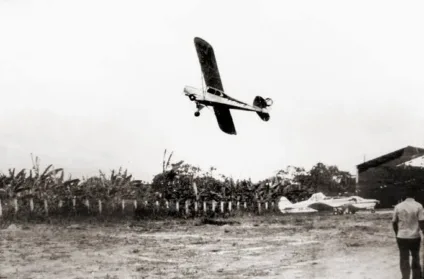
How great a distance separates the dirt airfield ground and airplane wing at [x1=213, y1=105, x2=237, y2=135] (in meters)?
3.23

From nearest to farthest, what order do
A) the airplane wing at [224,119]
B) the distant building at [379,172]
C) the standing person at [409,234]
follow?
the standing person at [409,234] → the airplane wing at [224,119] → the distant building at [379,172]

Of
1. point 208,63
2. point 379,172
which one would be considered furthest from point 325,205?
point 208,63

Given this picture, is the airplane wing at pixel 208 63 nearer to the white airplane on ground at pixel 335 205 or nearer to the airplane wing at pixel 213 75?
the airplane wing at pixel 213 75

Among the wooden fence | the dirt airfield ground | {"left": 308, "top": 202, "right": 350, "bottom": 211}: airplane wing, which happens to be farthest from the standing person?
{"left": 308, "top": 202, "right": 350, "bottom": 211}: airplane wing

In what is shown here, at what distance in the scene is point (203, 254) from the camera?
11.1 m

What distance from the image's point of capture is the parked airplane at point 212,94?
46.9 ft

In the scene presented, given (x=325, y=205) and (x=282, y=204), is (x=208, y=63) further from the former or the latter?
(x=282, y=204)

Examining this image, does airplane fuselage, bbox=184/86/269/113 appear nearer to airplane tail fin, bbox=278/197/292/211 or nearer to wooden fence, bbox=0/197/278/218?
wooden fence, bbox=0/197/278/218

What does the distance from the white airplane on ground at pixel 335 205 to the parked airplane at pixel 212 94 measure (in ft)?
46.4

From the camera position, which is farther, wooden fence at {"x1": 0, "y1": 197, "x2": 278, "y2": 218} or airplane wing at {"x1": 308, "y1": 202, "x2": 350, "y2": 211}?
airplane wing at {"x1": 308, "y1": 202, "x2": 350, "y2": 211}

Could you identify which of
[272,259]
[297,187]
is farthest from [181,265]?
[297,187]

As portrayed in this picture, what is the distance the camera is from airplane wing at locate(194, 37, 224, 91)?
14398mm

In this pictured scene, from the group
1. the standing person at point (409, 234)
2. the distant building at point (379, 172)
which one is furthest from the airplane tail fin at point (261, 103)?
the distant building at point (379, 172)

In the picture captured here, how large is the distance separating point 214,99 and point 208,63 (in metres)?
1.28
